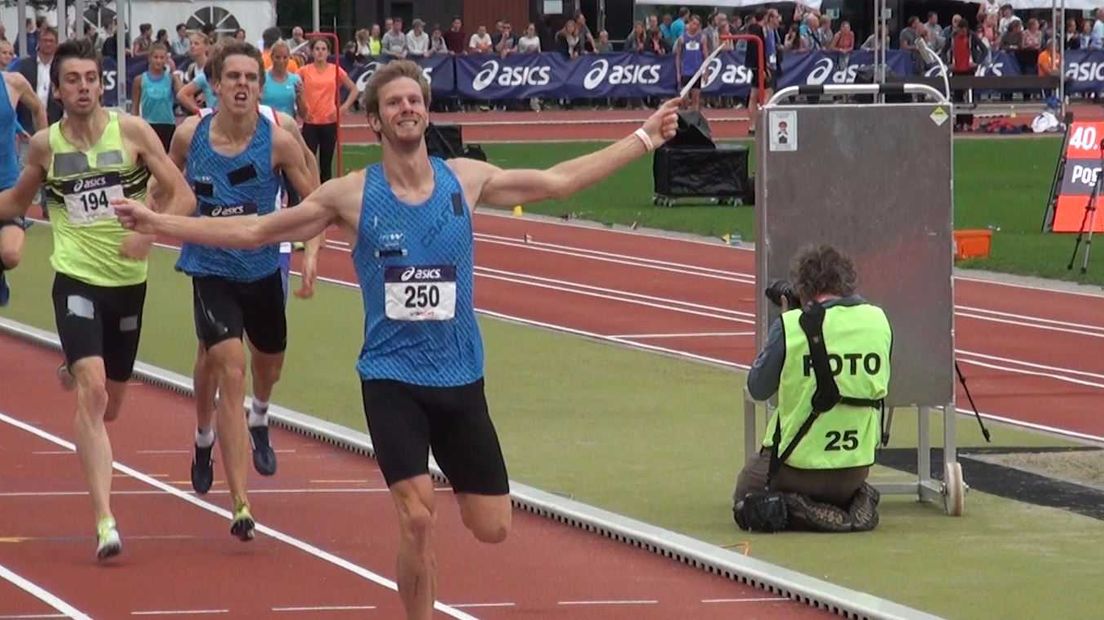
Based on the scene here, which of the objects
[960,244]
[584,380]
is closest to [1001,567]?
[584,380]

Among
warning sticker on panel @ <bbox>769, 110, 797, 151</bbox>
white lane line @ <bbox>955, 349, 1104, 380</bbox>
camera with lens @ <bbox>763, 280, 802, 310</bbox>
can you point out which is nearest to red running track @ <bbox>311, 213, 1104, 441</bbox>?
white lane line @ <bbox>955, 349, 1104, 380</bbox>

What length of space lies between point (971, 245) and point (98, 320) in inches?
566

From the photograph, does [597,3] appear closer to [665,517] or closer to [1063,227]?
[1063,227]

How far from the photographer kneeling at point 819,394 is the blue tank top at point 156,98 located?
55.4 feet

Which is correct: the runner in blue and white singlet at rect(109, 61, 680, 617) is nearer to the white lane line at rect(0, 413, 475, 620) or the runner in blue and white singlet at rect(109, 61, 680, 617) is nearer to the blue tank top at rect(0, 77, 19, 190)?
the white lane line at rect(0, 413, 475, 620)

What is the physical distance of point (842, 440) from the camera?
9.96 metres

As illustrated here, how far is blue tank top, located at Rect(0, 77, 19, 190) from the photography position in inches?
594

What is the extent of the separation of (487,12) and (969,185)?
30.9 meters

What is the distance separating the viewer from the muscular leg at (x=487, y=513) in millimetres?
7570

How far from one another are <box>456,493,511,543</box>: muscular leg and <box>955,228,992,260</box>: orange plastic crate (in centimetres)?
1587

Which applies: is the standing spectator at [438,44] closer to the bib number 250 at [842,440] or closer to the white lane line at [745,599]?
the bib number 250 at [842,440]

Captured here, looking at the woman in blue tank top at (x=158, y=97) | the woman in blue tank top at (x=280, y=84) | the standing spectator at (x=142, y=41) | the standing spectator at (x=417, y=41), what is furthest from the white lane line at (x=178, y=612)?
the standing spectator at (x=417, y=41)

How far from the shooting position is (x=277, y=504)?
10.9m

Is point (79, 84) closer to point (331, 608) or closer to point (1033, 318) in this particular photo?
point (331, 608)
